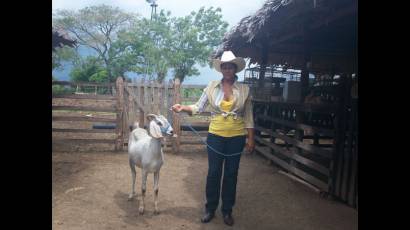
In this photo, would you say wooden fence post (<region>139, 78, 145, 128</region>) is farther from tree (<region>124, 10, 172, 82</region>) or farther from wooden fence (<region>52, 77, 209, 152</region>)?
tree (<region>124, 10, 172, 82</region>)

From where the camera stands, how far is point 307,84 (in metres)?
7.74

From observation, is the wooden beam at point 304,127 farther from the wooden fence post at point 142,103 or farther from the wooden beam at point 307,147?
the wooden fence post at point 142,103

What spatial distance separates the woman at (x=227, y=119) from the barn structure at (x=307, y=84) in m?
1.26

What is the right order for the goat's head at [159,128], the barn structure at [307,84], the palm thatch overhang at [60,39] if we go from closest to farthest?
1. the goat's head at [159,128]
2. the barn structure at [307,84]
3. the palm thatch overhang at [60,39]

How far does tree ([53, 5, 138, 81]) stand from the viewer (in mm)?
38438

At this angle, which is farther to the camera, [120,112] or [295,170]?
[120,112]

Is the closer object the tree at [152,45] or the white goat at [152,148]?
the white goat at [152,148]

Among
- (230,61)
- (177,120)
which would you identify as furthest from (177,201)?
(177,120)

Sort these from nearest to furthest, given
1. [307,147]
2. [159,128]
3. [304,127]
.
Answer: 1. [159,128]
2. [307,147]
3. [304,127]

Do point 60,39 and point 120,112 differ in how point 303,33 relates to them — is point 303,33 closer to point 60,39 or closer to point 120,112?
point 120,112

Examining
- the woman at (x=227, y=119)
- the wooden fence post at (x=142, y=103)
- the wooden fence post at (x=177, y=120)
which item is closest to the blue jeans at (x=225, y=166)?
the woman at (x=227, y=119)

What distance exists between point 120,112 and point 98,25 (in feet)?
112

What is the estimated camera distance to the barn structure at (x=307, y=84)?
536 cm

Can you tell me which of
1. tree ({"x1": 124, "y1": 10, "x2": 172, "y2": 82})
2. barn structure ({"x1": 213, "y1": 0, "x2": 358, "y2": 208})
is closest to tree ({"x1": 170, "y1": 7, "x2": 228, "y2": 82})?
tree ({"x1": 124, "y1": 10, "x2": 172, "y2": 82})
